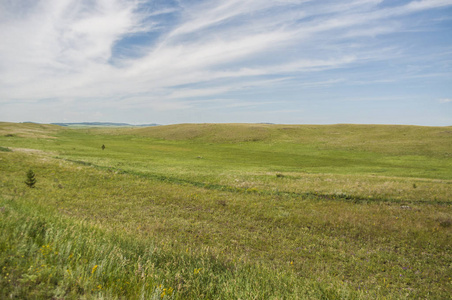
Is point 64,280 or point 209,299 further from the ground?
point 64,280

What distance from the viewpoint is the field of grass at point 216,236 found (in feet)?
14.7

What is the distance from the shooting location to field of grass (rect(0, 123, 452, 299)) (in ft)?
14.7

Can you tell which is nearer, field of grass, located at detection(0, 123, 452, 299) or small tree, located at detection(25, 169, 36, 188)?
field of grass, located at detection(0, 123, 452, 299)

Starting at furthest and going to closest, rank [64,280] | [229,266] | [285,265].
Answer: [285,265], [229,266], [64,280]

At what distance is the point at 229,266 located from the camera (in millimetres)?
7547

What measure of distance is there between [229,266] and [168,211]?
8793mm

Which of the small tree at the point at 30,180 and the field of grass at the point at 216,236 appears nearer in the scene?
the field of grass at the point at 216,236

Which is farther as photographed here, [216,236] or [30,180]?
[30,180]

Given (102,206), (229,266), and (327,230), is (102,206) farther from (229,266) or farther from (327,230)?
(327,230)

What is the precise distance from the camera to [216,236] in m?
11.8

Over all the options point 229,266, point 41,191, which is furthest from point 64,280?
point 41,191

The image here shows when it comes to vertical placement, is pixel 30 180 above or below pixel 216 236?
above

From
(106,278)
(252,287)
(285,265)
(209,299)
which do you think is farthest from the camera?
(285,265)

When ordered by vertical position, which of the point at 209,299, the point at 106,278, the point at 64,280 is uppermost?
the point at 64,280
